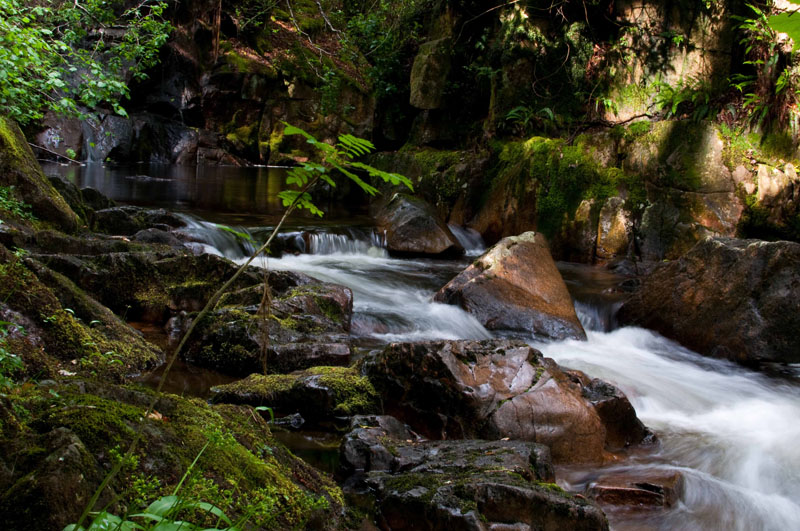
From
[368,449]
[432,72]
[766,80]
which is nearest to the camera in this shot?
[368,449]

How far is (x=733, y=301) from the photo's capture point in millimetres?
6375

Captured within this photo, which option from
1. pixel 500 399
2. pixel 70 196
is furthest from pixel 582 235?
pixel 70 196

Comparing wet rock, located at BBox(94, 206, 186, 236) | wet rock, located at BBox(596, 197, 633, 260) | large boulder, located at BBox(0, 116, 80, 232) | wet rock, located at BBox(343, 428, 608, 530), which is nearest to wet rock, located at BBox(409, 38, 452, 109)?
wet rock, located at BBox(596, 197, 633, 260)

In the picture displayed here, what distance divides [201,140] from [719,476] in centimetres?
2294

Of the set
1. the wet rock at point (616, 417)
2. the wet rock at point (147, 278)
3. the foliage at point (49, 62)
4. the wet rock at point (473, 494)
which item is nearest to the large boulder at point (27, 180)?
the foliage at point (49, 62)

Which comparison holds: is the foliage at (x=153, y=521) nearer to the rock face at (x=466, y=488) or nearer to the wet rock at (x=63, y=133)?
the rock face at (x=466, y=488)

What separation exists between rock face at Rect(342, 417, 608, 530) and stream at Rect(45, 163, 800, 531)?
43cm

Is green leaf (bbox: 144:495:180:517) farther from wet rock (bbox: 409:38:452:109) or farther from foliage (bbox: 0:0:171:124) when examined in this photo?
Result: wet rock (bbox: 409:38:452:109)

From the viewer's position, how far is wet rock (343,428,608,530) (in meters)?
2.60

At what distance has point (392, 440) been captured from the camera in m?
3.50

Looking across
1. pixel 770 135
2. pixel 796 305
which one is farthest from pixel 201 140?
pixel 796 305

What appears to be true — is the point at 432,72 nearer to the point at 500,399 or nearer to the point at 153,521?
the point at 500,399

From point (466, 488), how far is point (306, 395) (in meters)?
1.60

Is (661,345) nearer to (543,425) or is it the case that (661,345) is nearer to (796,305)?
(796,305)
